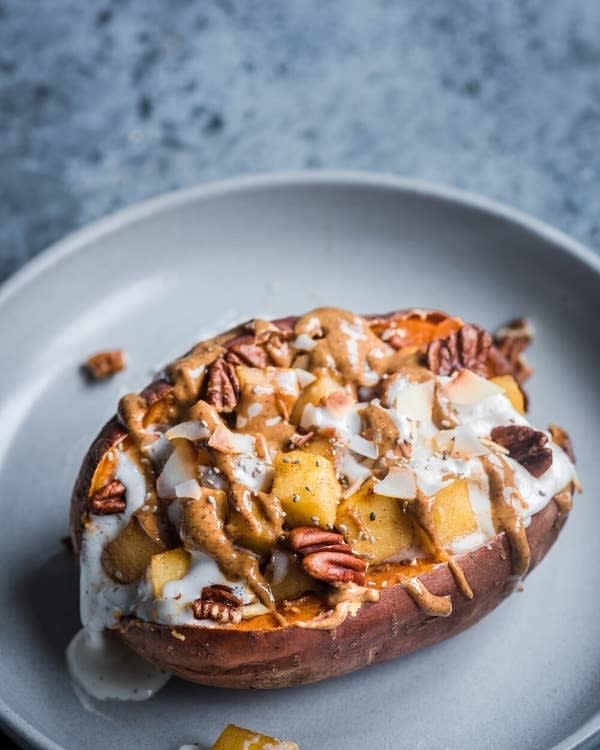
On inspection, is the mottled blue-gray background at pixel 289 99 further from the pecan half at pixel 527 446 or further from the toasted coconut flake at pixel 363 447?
the toasted coconut flake at pixel 363 447

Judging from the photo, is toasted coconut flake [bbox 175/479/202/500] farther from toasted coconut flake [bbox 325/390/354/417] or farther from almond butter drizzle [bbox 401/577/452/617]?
almond butter drizzle [bbox 401/577/452/617]

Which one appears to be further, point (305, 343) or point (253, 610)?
point (305, 343)

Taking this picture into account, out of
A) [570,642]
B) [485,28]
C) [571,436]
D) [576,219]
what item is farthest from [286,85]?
[570,642]

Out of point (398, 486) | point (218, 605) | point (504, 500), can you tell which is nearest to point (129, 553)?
point (218, 605)

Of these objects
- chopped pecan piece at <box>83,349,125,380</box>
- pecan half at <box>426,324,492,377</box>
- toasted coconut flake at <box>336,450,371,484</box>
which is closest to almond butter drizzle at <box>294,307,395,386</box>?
pecan half at <box>426,324,492,377</box>

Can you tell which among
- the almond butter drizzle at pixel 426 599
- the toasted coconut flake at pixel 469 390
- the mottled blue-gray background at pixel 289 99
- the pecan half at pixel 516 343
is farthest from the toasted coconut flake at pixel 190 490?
the mottled blue-gray background at pixel 289 99

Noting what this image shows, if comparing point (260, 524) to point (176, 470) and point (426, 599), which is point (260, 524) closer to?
point (176, 470)
